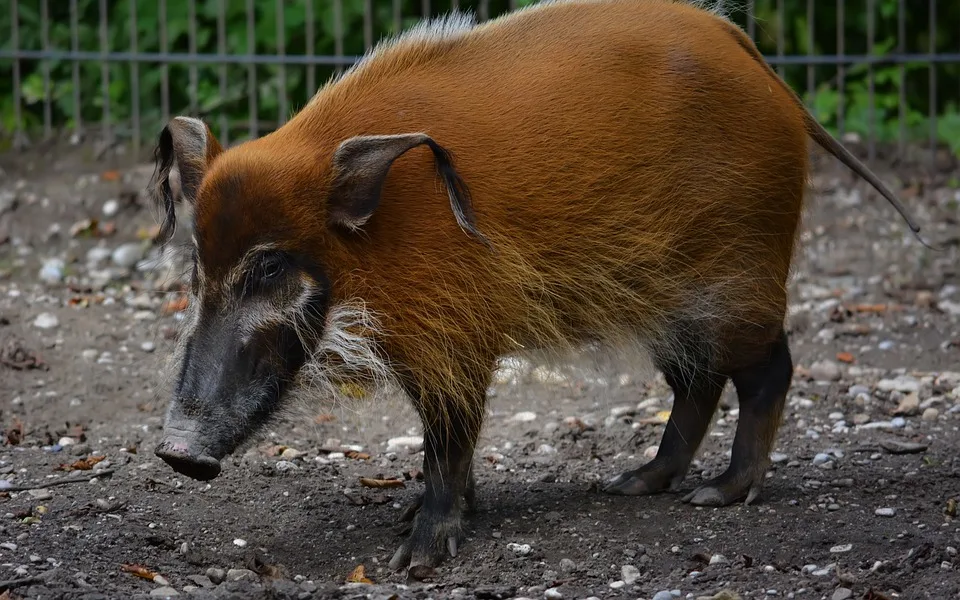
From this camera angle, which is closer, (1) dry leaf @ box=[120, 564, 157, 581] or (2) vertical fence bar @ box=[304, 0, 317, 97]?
(1) dry leaf @ box=[120, 564, 157, 581]

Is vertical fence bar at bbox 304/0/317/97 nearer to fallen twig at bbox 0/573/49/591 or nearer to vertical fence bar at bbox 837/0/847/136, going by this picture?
vertical fence bar at bbox 837/0/847/136

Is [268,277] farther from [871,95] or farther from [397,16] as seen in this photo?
[871,95]

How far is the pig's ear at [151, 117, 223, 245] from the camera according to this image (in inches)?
158

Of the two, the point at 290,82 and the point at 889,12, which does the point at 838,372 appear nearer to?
the point at 889,12

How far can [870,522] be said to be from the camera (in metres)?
4.05

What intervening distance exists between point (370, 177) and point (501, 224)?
0.44m

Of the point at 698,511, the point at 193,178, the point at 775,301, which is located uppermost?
the point at 193,178

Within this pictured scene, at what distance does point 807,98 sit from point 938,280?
1.97 metres

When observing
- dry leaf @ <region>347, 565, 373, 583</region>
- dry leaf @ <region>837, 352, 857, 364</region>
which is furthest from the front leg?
dry leaf @ <region>837, 352, 857, 364</region>

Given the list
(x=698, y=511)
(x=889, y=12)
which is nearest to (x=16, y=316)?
(x=698, y=511)

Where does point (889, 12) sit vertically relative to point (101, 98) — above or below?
above

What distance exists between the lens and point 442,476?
4.01 metres

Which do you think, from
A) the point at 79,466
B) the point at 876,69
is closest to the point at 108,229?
the point at 79,466

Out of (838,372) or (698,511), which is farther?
(838,372)
